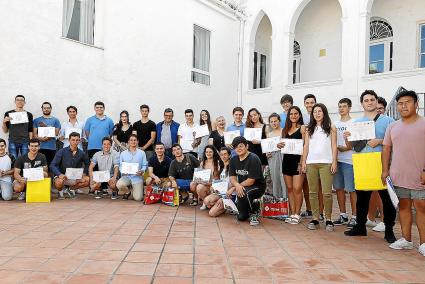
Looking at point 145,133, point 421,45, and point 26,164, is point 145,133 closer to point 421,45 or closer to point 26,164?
point 26,164

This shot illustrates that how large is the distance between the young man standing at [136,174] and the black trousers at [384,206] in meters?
4.25

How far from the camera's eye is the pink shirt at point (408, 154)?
3.97 meters

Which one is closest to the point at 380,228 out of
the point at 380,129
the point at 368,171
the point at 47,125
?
the point at 368,171

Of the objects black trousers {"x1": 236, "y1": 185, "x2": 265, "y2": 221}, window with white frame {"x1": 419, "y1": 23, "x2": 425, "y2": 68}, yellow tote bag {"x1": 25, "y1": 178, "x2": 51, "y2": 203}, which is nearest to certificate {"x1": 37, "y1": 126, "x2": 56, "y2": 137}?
→ yellow tote bag {"x1": 25, "y1": 178, "x2": 51, "y2": 203}

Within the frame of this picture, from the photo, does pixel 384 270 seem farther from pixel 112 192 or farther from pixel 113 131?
pixel 113 131

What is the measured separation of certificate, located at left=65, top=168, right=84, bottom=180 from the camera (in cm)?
739

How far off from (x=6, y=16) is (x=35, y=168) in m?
3.77

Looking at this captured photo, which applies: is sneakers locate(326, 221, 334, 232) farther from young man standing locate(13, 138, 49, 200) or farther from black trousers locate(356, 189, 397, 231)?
young man standing locate(13, 138, 49, 200)

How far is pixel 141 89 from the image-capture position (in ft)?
36.2

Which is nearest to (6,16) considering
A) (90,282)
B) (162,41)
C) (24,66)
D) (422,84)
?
(24,66)

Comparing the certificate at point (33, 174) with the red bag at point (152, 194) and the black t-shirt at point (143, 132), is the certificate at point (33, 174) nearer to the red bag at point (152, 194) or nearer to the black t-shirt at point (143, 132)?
the red bag at point (152, 194)

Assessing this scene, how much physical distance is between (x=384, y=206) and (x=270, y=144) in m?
1.97

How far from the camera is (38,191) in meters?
6.86

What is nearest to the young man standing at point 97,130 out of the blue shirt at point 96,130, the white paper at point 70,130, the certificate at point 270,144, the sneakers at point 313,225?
the blue shirt at point 96,130
